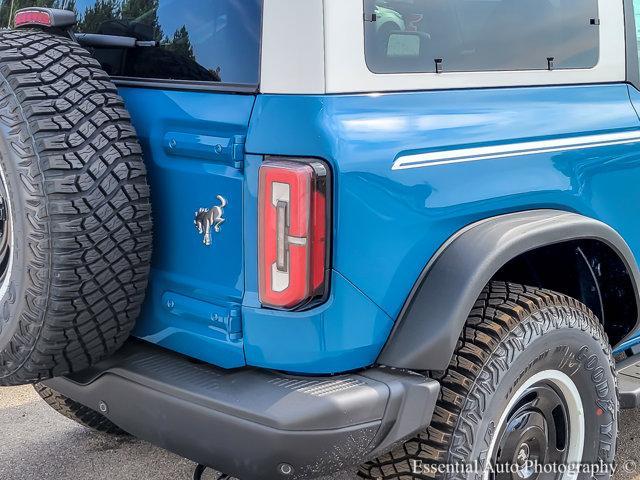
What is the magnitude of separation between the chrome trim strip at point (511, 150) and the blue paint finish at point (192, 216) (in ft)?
1.47

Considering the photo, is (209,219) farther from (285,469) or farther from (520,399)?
(520,399)

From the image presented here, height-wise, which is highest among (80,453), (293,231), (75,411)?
(293,231)

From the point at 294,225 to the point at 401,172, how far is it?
0.33 meters

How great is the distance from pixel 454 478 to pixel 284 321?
0.69 meters

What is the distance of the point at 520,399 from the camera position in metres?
2.36

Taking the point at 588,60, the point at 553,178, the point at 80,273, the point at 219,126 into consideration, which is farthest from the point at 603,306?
the point at 80,273

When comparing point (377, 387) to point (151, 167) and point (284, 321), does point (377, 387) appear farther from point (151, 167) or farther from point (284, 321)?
point (151, 167)

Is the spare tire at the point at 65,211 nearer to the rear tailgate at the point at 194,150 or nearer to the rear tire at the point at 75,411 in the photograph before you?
the rear tailgate at the point at 194,150

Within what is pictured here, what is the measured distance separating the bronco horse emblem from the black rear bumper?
0.38 m

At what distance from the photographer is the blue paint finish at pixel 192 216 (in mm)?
1985

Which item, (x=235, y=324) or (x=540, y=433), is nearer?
(x=235, y=324)

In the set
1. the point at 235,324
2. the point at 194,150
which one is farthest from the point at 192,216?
the point at 235,324

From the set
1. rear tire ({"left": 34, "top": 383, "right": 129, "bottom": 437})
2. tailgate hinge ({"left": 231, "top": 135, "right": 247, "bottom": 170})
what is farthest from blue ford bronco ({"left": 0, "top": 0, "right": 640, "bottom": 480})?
rear tire ({"left": 34, "top": 383, "right": 129, "bottom": 437})

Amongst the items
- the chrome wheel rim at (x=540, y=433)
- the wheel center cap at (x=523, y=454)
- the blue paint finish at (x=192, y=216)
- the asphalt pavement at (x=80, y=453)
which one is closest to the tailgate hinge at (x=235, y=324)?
the blue paint finish at (x=192, y=216)
